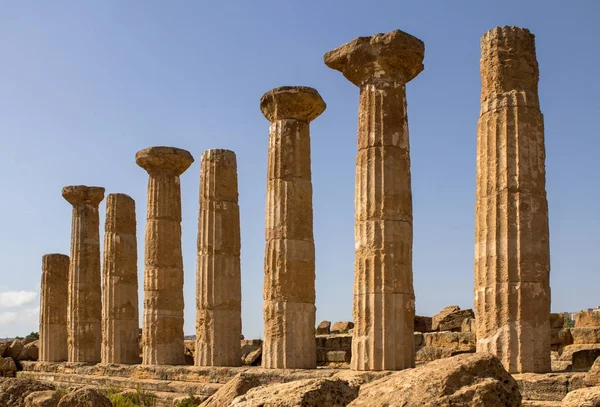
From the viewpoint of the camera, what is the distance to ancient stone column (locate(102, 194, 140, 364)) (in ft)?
93.1

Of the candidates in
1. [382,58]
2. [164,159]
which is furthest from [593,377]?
[164,159]

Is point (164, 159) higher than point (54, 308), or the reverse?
point (164, 159)

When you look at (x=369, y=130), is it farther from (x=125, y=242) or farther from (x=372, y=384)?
(x=125, y=242)

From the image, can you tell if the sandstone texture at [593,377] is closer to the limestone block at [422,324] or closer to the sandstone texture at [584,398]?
the sandstone texture at [584,398]

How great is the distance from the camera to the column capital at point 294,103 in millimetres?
20797

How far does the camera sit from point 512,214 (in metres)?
15.6

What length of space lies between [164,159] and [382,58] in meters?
11.0

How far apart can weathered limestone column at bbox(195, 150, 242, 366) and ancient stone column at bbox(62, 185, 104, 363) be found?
30.1 feet

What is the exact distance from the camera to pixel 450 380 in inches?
339

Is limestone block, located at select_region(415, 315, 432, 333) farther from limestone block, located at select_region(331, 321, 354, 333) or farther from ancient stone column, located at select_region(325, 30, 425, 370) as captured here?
ancient stone column, located at select_region(325, 30, 425, 370)

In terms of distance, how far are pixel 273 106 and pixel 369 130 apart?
3.93m

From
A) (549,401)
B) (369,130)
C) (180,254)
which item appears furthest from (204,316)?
(549,401)

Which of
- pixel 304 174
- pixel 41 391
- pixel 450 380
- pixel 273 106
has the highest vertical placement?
pixel 273 106

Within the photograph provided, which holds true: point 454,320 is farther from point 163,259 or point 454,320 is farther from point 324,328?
point 163,259
